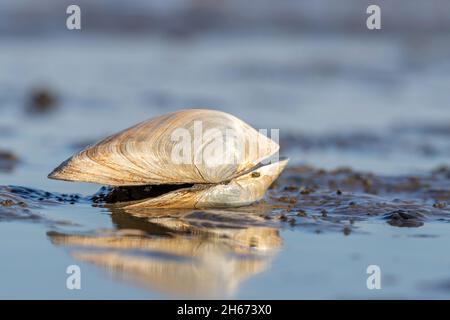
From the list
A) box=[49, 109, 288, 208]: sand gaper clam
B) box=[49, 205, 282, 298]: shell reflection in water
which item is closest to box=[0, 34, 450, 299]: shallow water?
box=[49, 205, 282, 298]: shell reflection in water

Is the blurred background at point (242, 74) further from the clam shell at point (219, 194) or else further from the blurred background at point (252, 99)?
the clam shell at point (219, 194)

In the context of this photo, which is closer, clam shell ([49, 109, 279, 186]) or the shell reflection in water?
the shell reflection in water

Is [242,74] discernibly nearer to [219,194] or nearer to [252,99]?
[252,99]

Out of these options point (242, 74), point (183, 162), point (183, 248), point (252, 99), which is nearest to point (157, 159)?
point (183, 162)

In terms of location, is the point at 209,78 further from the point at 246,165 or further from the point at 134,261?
the point at 134,261

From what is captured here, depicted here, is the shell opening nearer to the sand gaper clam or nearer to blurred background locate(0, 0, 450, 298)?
the sand gaper clam

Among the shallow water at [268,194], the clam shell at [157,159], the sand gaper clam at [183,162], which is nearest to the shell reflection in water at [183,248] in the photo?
the shallow water at [268,194]
